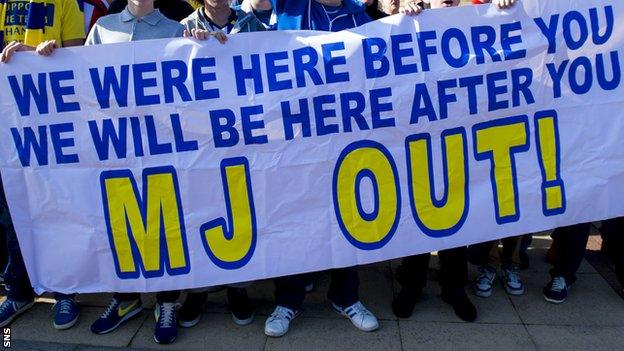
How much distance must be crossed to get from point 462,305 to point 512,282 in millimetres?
468

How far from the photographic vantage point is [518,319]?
3.20 meters

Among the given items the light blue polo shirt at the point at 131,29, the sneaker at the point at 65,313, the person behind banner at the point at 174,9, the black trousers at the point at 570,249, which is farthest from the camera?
the person behind banner at the point at 174,9

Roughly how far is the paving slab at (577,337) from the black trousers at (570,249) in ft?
1.16

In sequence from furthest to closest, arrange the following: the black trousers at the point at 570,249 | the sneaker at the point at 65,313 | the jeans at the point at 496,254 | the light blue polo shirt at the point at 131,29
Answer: the jeans at the point at 496,254 → the black trousers at the point at 570,249 → the sneaker at the point at 65,313 → the light blue polo shirt at the point at 131,29

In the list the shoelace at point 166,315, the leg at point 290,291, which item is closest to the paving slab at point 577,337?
the leg at point 290,291

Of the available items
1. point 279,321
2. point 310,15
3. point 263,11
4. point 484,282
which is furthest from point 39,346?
point 484,282

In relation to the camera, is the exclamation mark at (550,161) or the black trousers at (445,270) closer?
the exclamation mark at (550,161)

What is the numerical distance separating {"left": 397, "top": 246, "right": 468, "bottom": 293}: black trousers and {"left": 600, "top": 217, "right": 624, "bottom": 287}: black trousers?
0.90m

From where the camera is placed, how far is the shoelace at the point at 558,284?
3.37 metres

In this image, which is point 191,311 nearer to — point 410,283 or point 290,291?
point 290,291

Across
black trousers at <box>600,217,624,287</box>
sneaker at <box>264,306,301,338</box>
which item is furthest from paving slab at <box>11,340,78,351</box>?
black trousers at <box>600,217,624,287</box>

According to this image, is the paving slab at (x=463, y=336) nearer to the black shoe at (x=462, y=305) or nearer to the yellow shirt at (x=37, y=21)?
the black shoe at (x=462, y=305)

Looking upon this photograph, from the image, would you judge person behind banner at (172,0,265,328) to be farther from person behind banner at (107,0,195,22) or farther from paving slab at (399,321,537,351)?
paving slab at (399,321,537,351)

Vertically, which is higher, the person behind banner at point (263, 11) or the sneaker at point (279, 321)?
the person behind banner at point (263, 11)
